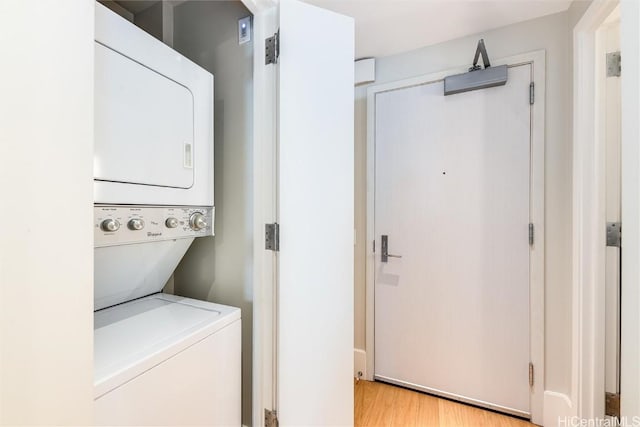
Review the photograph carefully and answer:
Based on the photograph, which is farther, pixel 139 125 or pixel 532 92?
pixel 532 92

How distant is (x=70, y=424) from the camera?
565 mm

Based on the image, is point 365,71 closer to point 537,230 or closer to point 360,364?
point 537,230

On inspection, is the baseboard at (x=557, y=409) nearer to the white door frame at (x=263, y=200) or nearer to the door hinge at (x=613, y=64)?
the white door frame at (x=263, y=200)

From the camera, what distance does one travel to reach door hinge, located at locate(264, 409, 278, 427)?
125 centimetres

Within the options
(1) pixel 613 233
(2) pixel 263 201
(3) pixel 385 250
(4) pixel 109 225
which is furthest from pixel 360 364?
(4) pixel 109 225

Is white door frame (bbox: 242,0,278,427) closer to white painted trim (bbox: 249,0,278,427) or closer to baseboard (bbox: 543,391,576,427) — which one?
white painted trim (bbox: 249,0,278,427)

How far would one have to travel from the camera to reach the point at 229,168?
1453 millimetres

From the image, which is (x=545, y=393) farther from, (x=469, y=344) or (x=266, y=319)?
(x=266, y=319)

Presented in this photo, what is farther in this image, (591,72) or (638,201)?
(591,72)

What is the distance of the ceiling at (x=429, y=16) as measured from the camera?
1.58 metres

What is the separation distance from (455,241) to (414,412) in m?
1.16

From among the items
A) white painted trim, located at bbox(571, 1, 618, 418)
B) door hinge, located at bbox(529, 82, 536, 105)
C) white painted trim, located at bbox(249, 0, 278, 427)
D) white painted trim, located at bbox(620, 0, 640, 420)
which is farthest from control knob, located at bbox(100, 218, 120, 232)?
door hinge, located at bbox(529, 82, 536, 105)

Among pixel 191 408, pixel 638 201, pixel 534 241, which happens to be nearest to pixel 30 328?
pixel 191 408

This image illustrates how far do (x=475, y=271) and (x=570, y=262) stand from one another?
491 mm
